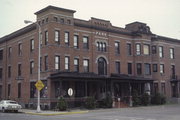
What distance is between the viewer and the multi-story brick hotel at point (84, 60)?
3766 cm

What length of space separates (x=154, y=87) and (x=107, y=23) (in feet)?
47.1

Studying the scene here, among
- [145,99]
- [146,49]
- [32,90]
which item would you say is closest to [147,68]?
[146,49]

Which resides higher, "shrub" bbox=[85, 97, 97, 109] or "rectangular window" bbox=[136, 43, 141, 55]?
"rectangular window" bbox=[136, 43, 141, 55]

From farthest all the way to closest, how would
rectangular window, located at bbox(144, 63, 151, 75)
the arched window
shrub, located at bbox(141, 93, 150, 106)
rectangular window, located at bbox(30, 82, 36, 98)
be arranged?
rectangular window, located at bbox(144, 63, 151, 75) → the arched window → shrub, located at bbox(141, 93, 150, 106) → rectangular window, located at bbox(30, 82, 36, 98)

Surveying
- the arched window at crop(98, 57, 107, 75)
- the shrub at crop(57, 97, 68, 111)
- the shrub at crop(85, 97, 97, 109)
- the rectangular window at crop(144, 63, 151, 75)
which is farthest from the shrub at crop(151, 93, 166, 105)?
the shrub at crop(57, 97, 68, 111)

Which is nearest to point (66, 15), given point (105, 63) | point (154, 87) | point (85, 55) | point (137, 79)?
point (85, 55)

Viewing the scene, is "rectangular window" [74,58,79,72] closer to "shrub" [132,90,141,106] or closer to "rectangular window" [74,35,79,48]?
"rectangular window" [74,35,79,48]

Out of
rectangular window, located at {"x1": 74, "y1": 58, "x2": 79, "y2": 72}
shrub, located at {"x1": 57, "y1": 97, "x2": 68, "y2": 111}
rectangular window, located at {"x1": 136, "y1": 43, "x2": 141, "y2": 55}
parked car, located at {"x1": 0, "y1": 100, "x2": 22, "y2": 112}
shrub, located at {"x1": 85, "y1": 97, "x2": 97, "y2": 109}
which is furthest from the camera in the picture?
rectangular window, located at {"x1": 136, "y1": 43, "x2": 141, "y2": 55}

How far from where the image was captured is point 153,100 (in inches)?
1785

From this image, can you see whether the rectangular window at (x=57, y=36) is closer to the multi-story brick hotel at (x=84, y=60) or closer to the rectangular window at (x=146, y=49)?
the multi-story brick hotel at (x=84, y=60)

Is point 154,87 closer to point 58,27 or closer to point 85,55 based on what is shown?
point 85,55

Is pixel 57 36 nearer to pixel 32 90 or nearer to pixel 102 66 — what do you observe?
pixel 32 90

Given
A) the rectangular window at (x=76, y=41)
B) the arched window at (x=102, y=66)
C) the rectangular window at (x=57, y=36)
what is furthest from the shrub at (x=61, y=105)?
the arched window at (x=102, y=66)

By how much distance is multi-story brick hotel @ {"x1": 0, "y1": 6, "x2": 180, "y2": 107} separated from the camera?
37.7 m
